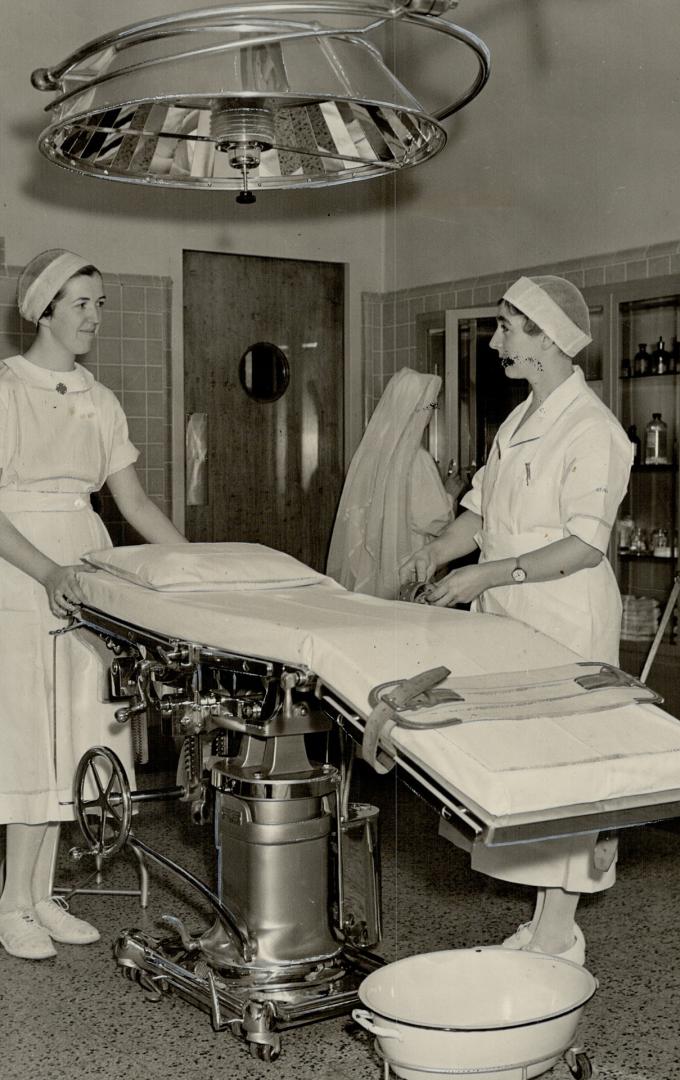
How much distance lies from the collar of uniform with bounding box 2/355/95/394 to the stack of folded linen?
2.44 m

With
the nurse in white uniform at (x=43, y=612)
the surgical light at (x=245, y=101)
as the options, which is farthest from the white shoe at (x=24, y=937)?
the surgical light at (x=245, y=101)

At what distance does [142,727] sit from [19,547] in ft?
1.77

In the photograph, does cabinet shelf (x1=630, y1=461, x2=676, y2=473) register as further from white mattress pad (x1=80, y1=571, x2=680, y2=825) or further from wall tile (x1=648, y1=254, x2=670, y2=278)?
white mattress pad (x1=80, y1=571, x2=680, y2=825)

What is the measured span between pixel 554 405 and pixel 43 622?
138 cm

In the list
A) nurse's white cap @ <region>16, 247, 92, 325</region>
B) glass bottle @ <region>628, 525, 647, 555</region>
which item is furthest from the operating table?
glass bottle @ <region>628, 525, 647, 555</region>

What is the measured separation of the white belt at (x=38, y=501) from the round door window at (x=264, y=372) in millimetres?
2711

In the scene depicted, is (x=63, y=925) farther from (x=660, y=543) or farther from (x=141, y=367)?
(x=141, y=367)

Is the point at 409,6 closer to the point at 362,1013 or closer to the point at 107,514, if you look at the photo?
the point at 362,1013

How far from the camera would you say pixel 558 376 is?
2977mm

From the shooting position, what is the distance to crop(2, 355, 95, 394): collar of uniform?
3184 mm

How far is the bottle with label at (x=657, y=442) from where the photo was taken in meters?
4.75

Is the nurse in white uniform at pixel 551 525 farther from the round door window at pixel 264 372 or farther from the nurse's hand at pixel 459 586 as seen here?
the round door window at pixel 264 372

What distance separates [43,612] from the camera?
10.3ft

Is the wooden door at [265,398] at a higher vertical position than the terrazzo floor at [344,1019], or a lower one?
higher
